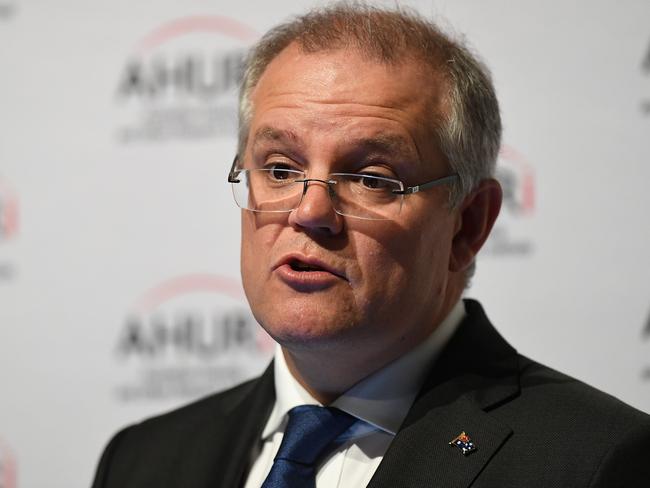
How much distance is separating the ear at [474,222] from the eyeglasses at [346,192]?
0.14 m

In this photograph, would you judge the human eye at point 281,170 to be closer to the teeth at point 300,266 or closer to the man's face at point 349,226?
the man's face at point 349,226

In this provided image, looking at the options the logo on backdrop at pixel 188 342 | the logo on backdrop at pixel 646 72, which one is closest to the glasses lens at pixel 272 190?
the logo on backdrop at pixel 188 342

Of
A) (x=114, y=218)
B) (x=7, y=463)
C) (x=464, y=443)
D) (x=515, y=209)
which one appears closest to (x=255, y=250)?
(x=464, y=443)

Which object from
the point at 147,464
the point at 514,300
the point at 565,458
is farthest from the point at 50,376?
the point at 565,458

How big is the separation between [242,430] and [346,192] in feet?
2.44

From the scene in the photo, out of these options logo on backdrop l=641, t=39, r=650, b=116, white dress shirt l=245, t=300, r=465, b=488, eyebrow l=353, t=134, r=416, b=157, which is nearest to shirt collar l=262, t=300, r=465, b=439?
white dress shirt l=245, t=300, r=465, b=488

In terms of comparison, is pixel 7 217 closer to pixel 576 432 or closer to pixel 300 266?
pixel 300 266

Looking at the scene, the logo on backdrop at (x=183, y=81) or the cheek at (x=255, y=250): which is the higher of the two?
the logo on backdrop at (x=183, y=81)

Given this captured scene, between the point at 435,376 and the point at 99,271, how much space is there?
1727 millimetres

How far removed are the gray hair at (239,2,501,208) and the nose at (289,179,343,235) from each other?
33cm

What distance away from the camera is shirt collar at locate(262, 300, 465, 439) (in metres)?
2.15

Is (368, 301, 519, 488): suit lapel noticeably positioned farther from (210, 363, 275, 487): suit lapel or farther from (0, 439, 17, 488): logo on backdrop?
(0, 439, 17, 488): logo on backdrop

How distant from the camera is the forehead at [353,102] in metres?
2.10

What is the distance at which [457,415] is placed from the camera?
2.07 m
